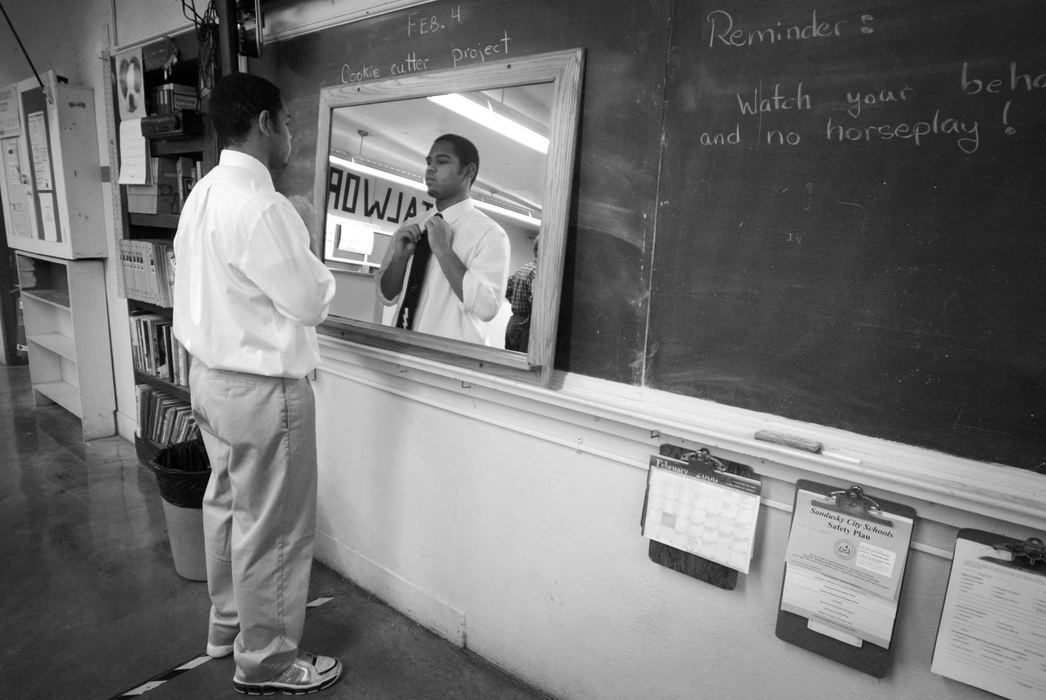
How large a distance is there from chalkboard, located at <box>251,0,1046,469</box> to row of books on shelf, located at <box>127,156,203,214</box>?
2149mm

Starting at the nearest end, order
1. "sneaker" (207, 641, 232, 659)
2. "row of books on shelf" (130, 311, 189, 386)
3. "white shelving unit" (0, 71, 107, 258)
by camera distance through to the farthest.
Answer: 1. "sneaker" (207, 641, 232, 659)
2. "row of books on shelf" (130, 311, 189, 386)
3. "white shelving unit" (0, 71, 107, 258)

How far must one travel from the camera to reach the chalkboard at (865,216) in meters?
1.01

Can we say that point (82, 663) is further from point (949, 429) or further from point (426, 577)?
point (949, 429)

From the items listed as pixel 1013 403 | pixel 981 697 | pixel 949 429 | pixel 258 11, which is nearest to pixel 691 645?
pixel 981 697

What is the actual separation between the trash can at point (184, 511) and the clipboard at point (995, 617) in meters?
2.42

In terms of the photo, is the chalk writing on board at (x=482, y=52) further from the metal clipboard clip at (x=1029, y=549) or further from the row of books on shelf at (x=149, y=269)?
the row of books on shelf at (x=149, y=269)

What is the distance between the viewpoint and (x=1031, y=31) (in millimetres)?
961

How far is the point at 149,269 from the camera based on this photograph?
3.07 meters

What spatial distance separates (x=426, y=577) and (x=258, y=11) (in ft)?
7.31

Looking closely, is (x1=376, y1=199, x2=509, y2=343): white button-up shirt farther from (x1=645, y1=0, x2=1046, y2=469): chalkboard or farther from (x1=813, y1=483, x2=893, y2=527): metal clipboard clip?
(x1=813, y1=483, x2=893, y2=527): metal clipboard clip

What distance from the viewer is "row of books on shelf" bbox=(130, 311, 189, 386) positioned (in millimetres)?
3133

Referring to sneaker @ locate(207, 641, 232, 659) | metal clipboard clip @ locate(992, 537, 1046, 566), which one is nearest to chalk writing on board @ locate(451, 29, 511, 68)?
metal clipboard clip @ locate(992, 537, 1046, 566)

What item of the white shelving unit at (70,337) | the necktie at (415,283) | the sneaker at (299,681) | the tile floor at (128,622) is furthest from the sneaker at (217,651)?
the white shelving unit at (70,337)

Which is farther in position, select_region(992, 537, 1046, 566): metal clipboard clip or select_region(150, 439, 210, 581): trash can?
select_region(150, 439, 210, 581): trash can
